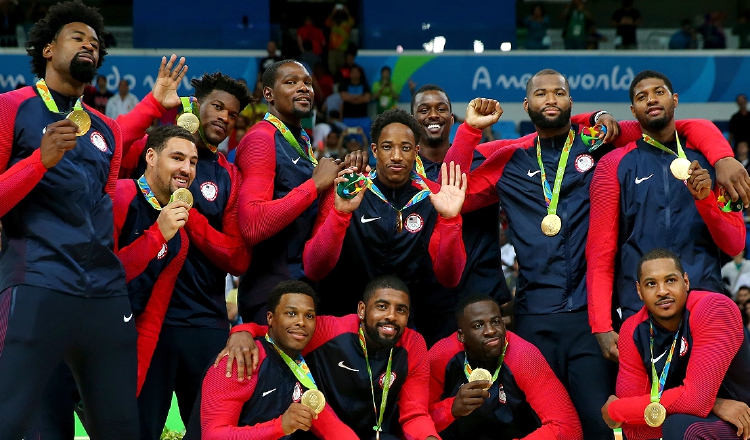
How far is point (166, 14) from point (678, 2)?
11.3 meters

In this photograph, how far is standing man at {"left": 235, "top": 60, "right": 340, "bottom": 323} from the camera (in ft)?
18.0

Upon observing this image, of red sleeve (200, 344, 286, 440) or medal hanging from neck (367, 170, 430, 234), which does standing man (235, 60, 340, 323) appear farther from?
red sleeve (200, 344, 286, 440)

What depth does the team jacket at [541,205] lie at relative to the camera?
18.5ft

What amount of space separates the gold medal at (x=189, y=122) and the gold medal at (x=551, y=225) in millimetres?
2214

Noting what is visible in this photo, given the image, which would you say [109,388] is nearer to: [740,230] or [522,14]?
[740,230]

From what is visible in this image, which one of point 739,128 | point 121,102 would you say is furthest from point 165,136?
point 739,128

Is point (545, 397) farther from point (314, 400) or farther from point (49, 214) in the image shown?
point (49, 214)

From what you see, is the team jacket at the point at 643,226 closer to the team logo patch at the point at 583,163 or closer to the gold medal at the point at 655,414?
the team logo patch at the point at 583,163

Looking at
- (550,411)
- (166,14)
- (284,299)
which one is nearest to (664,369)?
(550,411)

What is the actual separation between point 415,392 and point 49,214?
2.43 metres

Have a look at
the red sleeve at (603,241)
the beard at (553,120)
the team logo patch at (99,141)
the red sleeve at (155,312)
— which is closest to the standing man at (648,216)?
the red sleeve at (603,241)

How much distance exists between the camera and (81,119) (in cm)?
472

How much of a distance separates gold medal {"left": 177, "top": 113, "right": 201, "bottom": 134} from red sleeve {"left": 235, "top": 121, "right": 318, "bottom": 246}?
0.36 meters

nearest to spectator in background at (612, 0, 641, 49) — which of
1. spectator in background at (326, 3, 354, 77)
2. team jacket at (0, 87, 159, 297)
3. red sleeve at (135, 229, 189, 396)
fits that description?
spectator in background at (326, 3, 354, 77)
